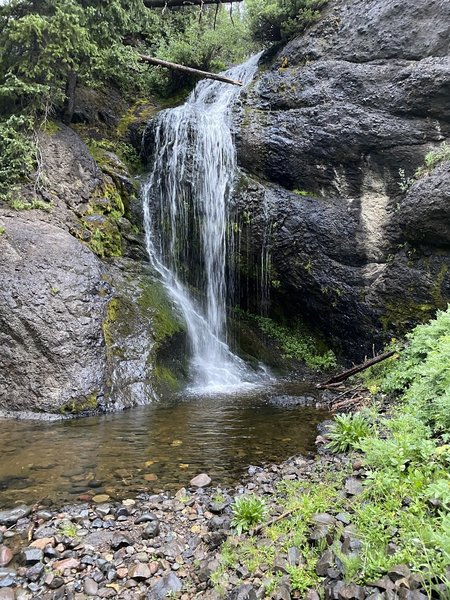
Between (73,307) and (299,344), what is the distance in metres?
6.44

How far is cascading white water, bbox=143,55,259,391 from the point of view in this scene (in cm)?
1165

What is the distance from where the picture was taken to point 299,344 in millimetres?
12016

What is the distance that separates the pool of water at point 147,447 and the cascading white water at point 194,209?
4.32 metres

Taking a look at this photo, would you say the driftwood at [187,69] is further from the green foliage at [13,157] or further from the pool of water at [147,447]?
the pool of water at [147,447]

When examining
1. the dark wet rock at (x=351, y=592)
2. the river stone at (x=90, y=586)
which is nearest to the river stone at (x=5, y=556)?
the river stone at (x=90, y=586)

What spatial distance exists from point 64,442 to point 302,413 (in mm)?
3700

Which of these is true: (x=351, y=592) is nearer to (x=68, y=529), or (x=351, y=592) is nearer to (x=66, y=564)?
(x=66, y=564)

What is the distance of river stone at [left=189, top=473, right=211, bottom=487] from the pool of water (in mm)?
82

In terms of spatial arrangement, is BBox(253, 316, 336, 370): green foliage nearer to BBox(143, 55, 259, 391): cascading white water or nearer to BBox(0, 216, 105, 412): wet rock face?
BBox(143, 55, 259, 391): cascading white water

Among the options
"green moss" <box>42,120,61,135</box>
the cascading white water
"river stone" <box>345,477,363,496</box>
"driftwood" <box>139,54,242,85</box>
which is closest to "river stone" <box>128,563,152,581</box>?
"river stone" <box>345,477,363,496</box>

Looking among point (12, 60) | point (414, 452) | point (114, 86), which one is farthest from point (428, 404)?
point (114, 86)

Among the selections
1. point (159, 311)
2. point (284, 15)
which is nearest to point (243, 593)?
point (159, 311)

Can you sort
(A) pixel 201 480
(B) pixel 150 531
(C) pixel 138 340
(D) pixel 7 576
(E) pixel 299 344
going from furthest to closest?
(E) pixel 299 344, (C) pixel 138 340, (A) pixel 201 480, (B) pixel 150 531, (D) pixel 7 576

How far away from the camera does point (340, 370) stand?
36.4 ft
